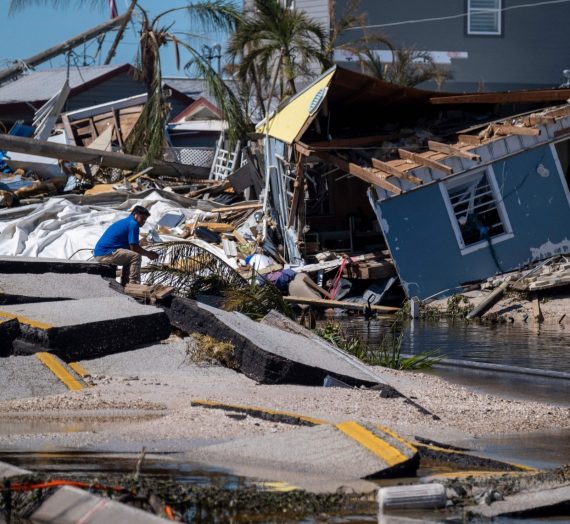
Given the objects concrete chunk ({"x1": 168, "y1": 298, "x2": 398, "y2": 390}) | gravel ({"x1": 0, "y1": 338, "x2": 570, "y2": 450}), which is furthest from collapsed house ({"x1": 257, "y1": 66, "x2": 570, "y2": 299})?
gravel ({"x1": 0, "y1": 338, "x2": 570, "y2": 450})

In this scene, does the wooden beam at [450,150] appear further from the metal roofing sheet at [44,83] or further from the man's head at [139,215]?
the metal roofing sheet at [44,83]

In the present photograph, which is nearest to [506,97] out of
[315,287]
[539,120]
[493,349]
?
[539,120]

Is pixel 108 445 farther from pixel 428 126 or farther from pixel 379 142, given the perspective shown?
pixel 428 126

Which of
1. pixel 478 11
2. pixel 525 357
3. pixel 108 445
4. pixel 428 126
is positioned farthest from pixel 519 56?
pixel 108 445

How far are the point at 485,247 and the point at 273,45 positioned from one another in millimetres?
8895

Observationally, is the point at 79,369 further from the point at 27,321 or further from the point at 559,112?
the point at 559,112

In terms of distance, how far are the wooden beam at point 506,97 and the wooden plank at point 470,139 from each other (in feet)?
3.32

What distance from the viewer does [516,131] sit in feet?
64.6

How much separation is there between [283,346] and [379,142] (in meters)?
11.7

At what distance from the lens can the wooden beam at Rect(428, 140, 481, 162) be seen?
19.2 m

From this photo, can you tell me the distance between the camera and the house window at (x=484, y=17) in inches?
1331

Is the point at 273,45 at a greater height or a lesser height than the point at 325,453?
greater

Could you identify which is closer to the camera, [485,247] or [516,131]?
[516,131]

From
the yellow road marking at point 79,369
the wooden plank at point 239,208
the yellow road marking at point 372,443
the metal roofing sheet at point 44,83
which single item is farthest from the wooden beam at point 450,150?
the metal roofing sheet at point 44,83
